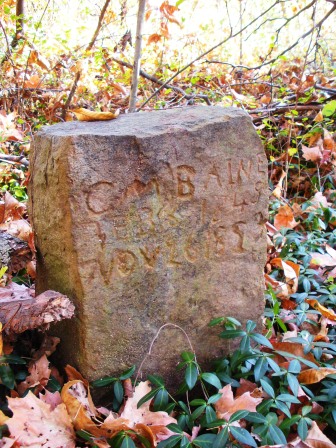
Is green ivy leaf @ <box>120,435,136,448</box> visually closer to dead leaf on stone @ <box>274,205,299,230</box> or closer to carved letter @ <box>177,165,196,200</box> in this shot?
carved letter @ <box>177,165,196,200</box>

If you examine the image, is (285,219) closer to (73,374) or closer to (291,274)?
(291,274)

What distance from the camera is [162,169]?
6.17 feet

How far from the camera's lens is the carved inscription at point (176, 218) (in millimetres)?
1825

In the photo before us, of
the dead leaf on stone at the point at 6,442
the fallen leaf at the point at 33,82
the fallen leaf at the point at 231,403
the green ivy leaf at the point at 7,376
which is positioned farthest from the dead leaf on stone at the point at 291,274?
the fallen leaf at the point at 33,82

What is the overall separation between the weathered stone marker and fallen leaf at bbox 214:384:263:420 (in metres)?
0.27

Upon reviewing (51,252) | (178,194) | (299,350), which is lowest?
(299,350)

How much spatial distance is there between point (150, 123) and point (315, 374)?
127 centimetres

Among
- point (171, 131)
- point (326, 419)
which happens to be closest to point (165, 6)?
point (171, 131)

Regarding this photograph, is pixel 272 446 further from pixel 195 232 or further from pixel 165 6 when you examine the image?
pixel 165 6

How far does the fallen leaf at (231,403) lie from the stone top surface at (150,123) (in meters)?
1.05

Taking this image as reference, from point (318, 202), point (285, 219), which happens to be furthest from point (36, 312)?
point (318, 202)

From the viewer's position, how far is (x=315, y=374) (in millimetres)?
2080

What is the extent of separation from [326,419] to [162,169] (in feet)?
3.94

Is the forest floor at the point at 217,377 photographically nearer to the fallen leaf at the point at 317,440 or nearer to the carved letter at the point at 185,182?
the fallen leaf at the point at 317,440
